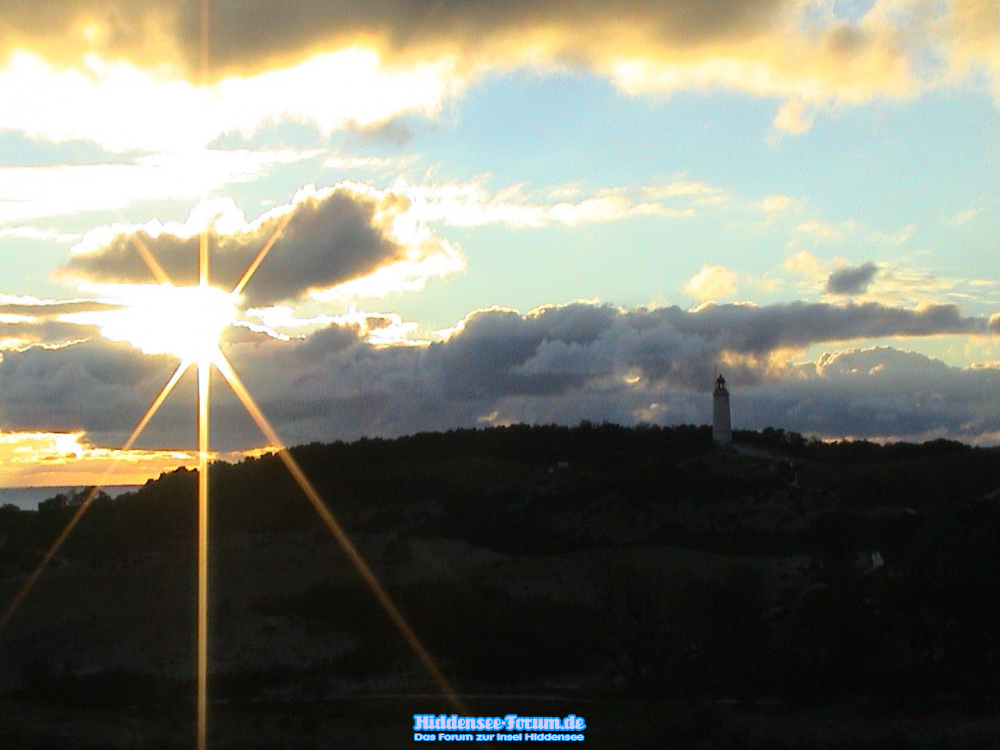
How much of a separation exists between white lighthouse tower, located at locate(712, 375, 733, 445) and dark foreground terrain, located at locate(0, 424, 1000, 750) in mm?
932

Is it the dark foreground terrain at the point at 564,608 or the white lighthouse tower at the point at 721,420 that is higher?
the white lighthouse tower at the point at 721,420

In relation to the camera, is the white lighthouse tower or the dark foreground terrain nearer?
the dark foreground terrain

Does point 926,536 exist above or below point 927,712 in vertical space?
above

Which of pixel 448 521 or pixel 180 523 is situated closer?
pixel 448 521

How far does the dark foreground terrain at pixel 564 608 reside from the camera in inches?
926

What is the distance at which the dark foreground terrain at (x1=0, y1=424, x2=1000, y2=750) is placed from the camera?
23.5 m

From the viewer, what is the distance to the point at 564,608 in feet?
115

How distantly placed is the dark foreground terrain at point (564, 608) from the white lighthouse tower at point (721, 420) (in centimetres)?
93

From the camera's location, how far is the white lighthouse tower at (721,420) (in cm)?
6588

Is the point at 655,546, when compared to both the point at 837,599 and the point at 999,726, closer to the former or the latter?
the point at 837,599

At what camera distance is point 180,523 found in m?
62.8

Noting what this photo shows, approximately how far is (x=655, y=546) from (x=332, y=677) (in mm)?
21357

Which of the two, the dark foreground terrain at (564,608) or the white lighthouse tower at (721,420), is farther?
the white lighthouse tower at (721,420)

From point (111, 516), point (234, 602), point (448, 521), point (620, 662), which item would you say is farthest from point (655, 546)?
point (111, 516)
